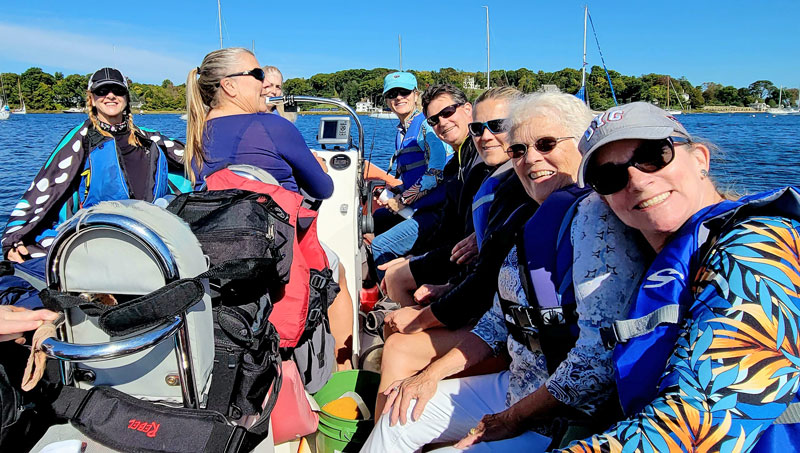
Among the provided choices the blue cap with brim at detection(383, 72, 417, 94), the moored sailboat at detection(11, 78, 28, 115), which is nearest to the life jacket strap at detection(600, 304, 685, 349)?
the blue cap with brim at detection(383, 72, 417, 94)

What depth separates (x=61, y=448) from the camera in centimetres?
115

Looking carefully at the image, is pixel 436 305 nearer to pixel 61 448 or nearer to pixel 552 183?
pixel 552 183

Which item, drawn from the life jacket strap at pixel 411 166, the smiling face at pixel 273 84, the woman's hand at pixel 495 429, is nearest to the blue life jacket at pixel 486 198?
the woman's hand at pixel 495 429

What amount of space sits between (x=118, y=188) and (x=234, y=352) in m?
1.47

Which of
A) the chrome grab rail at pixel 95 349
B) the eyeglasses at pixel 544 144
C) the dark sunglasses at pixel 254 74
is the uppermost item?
the dark sunglasses at pixel 254 74

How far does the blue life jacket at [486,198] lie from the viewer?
2.30 metres

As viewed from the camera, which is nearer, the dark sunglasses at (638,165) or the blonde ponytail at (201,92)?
the dark sunglasses at (638,165)

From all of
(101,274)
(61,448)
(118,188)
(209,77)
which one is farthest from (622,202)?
(118,188)

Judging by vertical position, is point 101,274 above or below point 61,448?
above

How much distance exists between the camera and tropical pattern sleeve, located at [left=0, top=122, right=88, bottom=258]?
7.28ft

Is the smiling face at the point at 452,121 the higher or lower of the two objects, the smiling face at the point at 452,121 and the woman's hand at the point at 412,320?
the higher

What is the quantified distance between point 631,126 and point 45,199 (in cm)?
231

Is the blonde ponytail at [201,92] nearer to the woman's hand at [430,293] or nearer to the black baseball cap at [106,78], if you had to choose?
the black baseball cap at [106,78]

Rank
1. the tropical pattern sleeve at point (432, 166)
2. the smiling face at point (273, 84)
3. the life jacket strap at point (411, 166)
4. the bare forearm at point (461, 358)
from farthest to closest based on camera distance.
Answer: the life jacket strap at point (411, 166), the smiling face at point (273, 84), the tropical pattern sleeve at point (432, 166), the bare forearm at point (461, 358)
